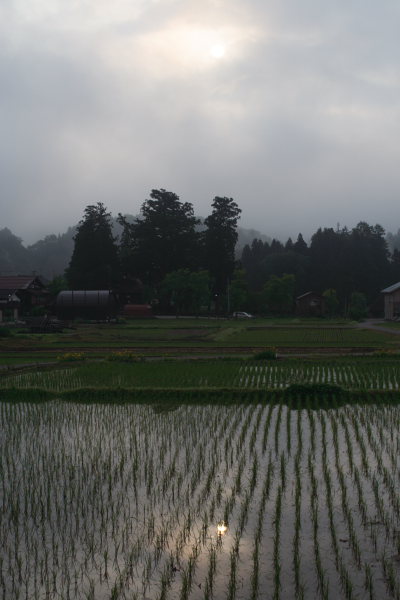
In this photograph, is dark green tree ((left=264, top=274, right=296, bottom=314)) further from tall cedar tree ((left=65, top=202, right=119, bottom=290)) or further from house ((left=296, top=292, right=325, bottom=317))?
tall cedar tree ((left=65, top=202, right=119, bottom=290))

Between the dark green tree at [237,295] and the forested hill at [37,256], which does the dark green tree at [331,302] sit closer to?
the dark green tree at [237,295]

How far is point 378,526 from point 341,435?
13.8ft

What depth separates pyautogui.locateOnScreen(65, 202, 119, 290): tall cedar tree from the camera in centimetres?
7006

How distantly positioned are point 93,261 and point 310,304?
31.0m

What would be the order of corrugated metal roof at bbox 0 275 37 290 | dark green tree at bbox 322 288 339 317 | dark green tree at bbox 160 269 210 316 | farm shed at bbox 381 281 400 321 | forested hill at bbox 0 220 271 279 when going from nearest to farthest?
1. corrugated metal roof at bbox 0 275 37 290
2. farm shed at bbox 381 281 400 321
3. dark green tree at bbox 160 269 210 316
4. dark green tree at bbox 322 288 339 317
5. forested hill at bbox 0 220 271 279

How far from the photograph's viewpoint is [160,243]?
72500 mm

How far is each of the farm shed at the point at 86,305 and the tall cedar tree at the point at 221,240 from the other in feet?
67.2

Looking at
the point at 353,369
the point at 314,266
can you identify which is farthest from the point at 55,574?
the point at 314,266

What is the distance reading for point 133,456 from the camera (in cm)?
941

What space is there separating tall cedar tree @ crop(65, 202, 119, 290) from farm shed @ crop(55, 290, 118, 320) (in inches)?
540

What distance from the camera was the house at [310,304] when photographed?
258 feet

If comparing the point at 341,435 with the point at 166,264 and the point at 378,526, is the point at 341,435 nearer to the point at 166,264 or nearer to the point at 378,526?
the point at 378,526

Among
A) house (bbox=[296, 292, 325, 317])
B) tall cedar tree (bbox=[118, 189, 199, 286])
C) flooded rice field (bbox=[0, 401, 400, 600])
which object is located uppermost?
tall cedar tree (bbox=[118, 189, 199, 286])

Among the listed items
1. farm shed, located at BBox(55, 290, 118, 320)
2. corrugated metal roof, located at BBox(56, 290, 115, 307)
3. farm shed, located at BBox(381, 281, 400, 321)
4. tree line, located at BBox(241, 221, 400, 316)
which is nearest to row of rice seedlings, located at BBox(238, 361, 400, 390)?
farm shed, located at BBox(55, 290, 118, 320)
